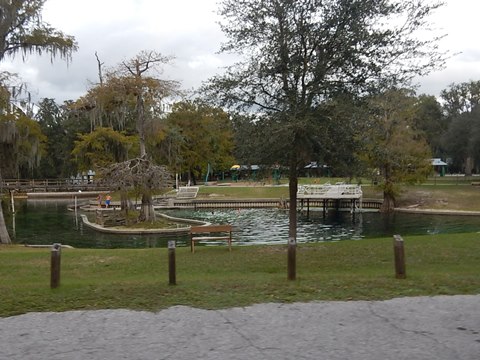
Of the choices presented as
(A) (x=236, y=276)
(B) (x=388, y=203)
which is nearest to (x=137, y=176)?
(A) (x=236, y=276)

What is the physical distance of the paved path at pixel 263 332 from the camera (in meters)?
5.18

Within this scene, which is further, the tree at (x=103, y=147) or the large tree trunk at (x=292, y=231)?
the tree at (x=103, y=147)

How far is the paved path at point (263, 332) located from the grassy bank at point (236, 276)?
53cm

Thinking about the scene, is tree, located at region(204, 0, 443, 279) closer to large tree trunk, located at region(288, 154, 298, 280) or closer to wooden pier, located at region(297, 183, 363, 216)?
large tree trunk, located at region(288, 154, 298, 280)

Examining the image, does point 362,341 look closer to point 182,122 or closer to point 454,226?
point 454,226

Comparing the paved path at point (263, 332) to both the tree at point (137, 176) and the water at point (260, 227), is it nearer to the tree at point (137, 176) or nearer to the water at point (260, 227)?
the water at point (260, 227)

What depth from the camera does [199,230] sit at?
1672 cm

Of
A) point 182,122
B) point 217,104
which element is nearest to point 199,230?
point 217,104

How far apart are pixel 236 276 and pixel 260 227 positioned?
69.8 feet

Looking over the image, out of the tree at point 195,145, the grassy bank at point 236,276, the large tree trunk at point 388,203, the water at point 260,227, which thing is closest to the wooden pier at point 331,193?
the water at point 260,227

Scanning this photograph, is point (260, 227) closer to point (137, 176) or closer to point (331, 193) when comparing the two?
point (137, 176)

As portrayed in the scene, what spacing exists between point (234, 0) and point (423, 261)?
8.67 meters

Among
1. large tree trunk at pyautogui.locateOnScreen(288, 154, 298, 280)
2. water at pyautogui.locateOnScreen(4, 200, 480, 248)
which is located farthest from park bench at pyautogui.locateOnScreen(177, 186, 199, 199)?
large tree trunk at pyautogui.locateOnScreen(288, 154, 298, 280)

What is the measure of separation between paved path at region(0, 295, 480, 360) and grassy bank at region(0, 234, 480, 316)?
535 millimetres
